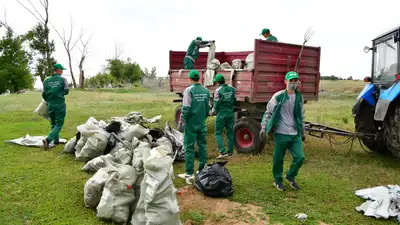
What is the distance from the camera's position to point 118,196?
12.7ft

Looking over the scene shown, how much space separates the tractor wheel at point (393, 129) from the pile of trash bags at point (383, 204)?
1424 millimetres

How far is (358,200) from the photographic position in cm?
460

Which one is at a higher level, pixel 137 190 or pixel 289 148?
pixel 289 148

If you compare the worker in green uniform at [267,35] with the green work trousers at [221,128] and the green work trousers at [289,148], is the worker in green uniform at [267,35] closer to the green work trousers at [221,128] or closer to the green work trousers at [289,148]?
the green work trousers at [221,128]

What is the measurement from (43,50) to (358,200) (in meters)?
40.0

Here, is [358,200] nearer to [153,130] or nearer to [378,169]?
[378,169]

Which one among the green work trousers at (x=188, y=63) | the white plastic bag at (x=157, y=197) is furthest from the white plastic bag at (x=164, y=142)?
the green work trousers at (x=188, y=63)

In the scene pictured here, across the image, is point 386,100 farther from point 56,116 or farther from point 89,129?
point 56,116

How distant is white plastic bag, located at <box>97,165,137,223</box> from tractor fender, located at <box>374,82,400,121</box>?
416 cm

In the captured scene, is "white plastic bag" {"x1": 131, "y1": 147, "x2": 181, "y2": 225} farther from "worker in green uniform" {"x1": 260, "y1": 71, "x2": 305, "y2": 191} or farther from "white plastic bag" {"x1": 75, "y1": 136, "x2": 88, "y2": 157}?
"white plastic bag" {"x1": 75, "y1": 136, "x2": 88, "y2": 157}

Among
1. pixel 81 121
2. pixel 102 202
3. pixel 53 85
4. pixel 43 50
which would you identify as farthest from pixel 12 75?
pixel 102 202

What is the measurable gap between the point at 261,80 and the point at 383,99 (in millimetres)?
2270

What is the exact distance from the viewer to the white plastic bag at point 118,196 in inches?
148

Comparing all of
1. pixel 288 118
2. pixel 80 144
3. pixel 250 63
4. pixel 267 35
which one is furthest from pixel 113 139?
pixel 267 35
